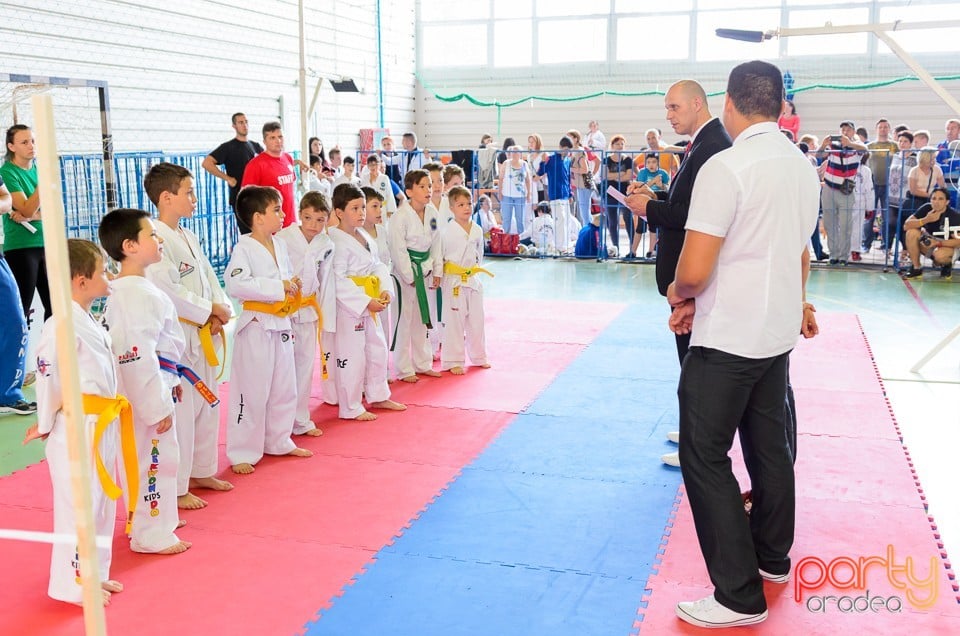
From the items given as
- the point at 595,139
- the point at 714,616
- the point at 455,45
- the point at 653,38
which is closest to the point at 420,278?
the point at 714,616

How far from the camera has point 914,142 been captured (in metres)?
12.1

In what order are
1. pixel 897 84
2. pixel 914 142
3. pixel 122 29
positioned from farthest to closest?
pixel 897 84 < pixel 914 142 < pixel 122 29

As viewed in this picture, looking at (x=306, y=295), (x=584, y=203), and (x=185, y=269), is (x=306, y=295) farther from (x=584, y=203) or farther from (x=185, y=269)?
(x=584, y=203)

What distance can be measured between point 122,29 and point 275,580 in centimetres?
870

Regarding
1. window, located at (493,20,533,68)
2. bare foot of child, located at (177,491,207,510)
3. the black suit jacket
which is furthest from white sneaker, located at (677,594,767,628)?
window, located at (493,20,533,68)

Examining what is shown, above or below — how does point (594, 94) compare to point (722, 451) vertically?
above

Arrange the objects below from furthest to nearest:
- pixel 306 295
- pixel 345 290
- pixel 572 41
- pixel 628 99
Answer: pixel 572 41
pixel 628 99
pixel 345 290
pixel 306 295

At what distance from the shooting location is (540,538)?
12.4ft

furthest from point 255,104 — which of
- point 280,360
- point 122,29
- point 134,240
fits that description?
point 134,240

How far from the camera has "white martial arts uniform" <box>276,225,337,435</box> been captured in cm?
511

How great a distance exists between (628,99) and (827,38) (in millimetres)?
3940

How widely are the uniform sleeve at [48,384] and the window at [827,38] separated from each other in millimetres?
16346

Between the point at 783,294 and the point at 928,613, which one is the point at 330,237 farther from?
the point at 928,613

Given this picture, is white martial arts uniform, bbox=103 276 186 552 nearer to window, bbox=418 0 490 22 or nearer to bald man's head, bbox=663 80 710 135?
bald man's head, bbox=663 80 710 135
